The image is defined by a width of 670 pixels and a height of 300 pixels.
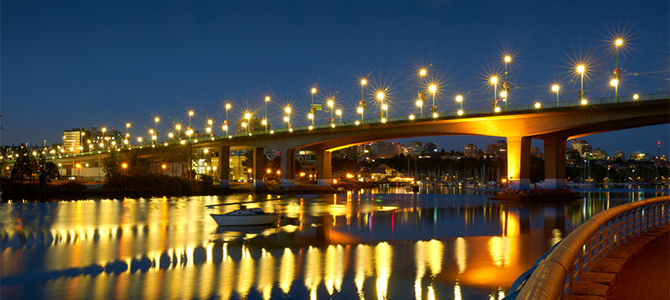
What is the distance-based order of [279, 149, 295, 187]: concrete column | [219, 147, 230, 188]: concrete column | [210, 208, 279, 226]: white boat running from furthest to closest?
1. [219, 147, 230, 188]: concrete column
2. [279, 149, 295, 187]: concrete column
3. [210, 208, 279, 226]: white boat

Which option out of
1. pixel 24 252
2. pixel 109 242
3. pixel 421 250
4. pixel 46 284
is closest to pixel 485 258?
pixel 421 250

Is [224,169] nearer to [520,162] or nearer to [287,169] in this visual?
[287,169]

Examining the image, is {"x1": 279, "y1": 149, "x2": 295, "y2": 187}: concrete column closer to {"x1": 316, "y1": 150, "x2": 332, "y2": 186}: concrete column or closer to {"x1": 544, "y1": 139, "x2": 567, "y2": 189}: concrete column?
{"x1": 316, "y1": 150, "x2": 332, "y2": 186}: concrete column

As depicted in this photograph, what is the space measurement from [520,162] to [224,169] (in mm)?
62850

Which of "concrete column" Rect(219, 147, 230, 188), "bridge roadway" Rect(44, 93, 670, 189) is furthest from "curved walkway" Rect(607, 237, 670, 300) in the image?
"concrete column" Rect(219, 147, 230, 188)

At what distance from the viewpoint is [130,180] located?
80.2 m

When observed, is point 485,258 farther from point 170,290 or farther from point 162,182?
point 162,182

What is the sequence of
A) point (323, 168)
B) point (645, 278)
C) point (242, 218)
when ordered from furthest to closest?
point (323, 168)
point (242, 218)
point (645, 278)

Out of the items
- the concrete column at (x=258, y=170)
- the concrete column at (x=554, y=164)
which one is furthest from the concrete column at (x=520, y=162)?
the concrete column at (x=258, y=170)

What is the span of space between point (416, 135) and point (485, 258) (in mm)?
63205

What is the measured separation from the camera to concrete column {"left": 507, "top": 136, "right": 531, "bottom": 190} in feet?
211

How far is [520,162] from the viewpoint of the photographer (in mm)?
64438

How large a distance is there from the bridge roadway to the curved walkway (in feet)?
170

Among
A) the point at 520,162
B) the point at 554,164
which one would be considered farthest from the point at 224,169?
the point at 554,164
